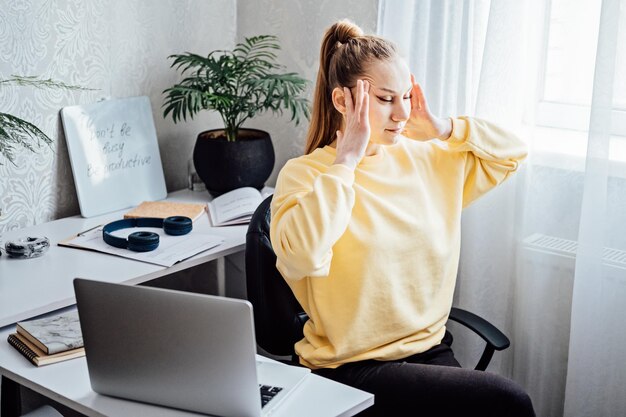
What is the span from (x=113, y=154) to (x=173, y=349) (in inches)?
45.3

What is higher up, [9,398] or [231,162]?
[231,162]

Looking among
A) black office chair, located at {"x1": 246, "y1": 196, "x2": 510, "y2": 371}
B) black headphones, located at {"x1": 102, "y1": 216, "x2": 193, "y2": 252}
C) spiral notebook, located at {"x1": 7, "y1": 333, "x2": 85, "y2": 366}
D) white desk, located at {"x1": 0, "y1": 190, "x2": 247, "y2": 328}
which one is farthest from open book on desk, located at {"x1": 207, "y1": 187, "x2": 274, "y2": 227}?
spiral notebook, located at {"x1": 7, "y1": 333, "x2": 85, "y2": 366}

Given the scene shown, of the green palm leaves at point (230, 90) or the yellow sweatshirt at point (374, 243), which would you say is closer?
the yellow sweatshirt at point (374, 243)

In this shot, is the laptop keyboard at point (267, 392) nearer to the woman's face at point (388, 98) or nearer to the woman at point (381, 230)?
the woman at point (381, 230)

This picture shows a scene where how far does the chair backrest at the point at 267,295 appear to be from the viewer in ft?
6.03

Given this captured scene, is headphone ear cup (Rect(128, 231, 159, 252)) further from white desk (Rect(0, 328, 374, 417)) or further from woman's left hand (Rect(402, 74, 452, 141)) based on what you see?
woman's left hand (Rect(402, 74, 452, 141))

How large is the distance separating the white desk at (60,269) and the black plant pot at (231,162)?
0.19 m

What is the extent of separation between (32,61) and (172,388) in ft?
3.83

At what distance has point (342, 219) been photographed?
1.63 m

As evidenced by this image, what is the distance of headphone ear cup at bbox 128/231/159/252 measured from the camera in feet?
6.63

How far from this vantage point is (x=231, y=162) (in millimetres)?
2428

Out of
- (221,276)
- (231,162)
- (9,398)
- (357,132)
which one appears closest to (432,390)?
(357,132)

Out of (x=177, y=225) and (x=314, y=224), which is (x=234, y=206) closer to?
(x=177, y=225)

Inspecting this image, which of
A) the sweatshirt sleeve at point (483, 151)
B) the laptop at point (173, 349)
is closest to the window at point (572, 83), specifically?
the sweatshirt sleeve at point (483, 151)
